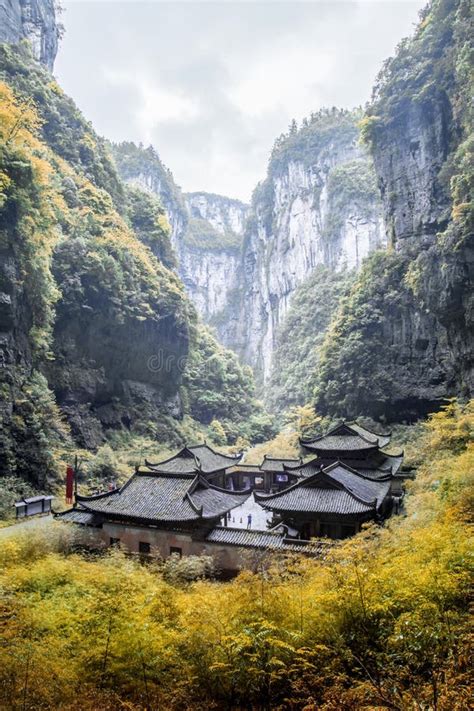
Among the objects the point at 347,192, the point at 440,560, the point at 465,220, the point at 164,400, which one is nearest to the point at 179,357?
the point at 164,400

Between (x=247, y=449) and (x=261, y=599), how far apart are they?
44.2 m

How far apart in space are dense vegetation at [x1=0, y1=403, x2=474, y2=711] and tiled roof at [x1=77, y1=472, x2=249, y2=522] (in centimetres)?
665

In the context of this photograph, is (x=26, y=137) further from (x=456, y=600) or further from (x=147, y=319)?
(x=456, y=600)

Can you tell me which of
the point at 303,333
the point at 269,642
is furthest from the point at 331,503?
the point at 303,333

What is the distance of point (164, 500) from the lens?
1875 cm

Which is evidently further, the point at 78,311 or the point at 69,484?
the point at 78,311

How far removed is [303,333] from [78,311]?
46874mm

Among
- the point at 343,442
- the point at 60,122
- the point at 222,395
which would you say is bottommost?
the point at 343,442

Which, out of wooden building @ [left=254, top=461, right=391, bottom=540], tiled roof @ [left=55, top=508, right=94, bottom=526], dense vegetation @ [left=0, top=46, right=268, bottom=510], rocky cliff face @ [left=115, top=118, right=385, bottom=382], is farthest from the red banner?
rocky cliff face @ [left=115, top=118, right=385, bottom=382]

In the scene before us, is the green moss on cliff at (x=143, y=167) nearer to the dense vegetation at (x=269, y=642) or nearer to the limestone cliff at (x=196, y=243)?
the limestone cliff at (x=196, y=243)

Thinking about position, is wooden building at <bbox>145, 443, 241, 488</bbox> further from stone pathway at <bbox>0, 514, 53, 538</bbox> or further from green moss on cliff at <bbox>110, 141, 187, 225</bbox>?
green moss on cliff at <bbox>110, 141, 187, 225</bbox>

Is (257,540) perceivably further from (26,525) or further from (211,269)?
(211,269)

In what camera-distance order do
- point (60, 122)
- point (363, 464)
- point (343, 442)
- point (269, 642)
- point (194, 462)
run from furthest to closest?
point (60, 122) → point (343, 442) → point (363, 464) → point (194, 462) → point (269, 642)

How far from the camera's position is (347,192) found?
84.4 metres
